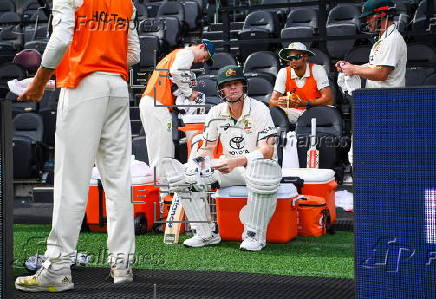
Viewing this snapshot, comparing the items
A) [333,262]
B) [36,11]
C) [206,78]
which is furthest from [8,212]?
[36,11]

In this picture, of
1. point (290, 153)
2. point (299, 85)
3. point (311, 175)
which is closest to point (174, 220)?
point (311, 175)

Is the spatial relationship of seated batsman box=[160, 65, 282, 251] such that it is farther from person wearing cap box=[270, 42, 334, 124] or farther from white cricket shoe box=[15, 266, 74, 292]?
person wearing cap box=[270, 42, 334, 124]

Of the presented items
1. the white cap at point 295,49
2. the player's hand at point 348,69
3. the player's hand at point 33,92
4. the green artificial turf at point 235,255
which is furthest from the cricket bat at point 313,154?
the player's hand at point 33,92

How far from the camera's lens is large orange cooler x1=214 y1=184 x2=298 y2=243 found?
19.2ft

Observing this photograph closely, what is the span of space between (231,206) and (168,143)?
3.85ft

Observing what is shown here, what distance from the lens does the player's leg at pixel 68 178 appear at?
402 cm

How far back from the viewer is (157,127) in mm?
6766

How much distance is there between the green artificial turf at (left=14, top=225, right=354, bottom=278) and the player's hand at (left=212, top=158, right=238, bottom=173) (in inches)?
24.5

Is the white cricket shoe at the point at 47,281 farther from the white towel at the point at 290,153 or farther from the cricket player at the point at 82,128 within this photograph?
the white towel at the point at 290,153

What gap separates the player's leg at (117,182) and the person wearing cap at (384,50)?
2206 mm

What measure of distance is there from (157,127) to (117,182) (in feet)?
8.50

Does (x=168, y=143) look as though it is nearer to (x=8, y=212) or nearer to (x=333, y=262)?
(x=333, y=262)

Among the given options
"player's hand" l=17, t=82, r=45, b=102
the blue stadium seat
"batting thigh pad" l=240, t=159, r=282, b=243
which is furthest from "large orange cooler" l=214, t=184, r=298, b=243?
the blue stadium seat

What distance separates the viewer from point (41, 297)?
3.90 m
